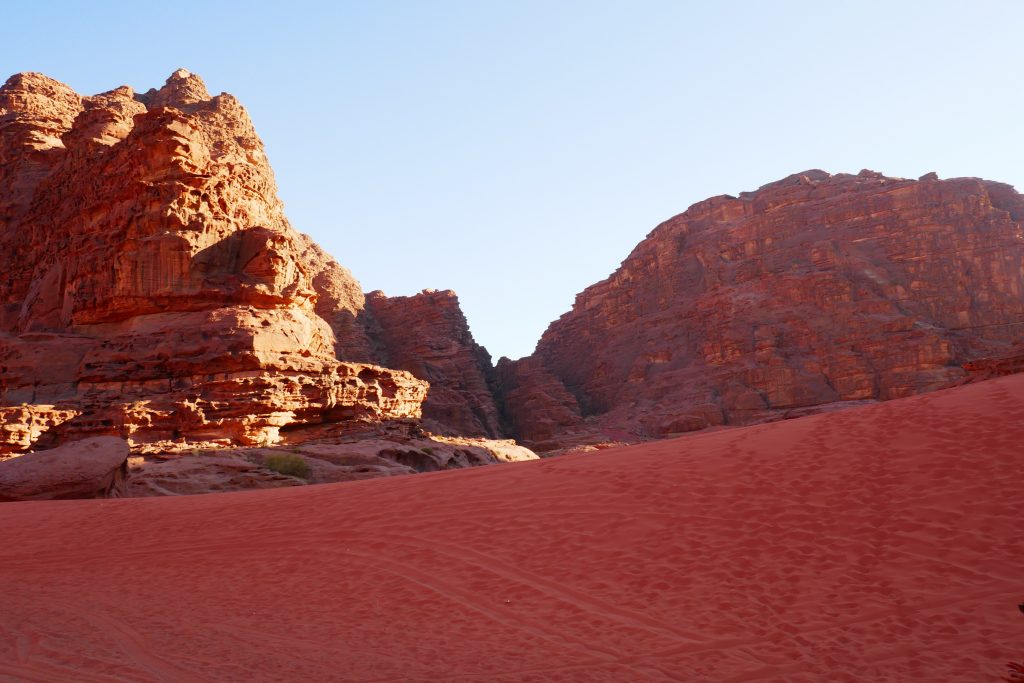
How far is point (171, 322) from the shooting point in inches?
977

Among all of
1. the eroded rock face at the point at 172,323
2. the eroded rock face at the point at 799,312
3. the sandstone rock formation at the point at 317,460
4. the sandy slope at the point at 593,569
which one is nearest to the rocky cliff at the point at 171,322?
the eroded rock face at the point at 172,323

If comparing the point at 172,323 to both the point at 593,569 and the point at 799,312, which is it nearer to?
the point at 593,569

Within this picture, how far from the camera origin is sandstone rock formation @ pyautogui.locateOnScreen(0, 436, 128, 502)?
14031 mm

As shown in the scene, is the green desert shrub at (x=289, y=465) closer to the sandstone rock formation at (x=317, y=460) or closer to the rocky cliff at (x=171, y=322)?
the sandstone rock formation at (x=317, y=460)

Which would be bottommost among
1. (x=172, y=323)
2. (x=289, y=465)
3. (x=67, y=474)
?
(x=289, y=465)

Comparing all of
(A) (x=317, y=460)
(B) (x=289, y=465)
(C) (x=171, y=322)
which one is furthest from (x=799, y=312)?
(B) (x=289, y=465)

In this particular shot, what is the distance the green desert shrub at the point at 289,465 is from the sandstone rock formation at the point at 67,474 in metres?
3.90

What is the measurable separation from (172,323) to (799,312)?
155ft

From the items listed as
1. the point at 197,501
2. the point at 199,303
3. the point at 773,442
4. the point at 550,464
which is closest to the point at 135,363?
the point at 199,303

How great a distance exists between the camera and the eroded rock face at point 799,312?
52594 mm

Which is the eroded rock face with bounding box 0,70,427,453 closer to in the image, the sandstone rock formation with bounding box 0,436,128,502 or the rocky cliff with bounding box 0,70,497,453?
the rocky cliff with bounding box 0,70,497,453

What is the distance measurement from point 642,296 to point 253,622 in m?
64.2

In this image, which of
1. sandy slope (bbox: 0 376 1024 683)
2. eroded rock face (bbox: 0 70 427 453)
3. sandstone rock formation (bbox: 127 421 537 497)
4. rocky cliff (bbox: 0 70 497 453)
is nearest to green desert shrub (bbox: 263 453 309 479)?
sandstone rock formation (bbox: 127 421 537 497)

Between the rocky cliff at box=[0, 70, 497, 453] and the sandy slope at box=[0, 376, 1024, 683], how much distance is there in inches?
368
